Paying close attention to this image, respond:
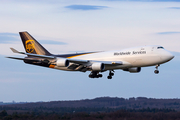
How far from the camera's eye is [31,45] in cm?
7294

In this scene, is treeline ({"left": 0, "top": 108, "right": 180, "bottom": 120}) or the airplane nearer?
the airplane

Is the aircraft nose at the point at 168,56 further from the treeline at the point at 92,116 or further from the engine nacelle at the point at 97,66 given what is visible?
the treeline at the point at 92,116

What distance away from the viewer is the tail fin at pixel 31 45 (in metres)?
72.6

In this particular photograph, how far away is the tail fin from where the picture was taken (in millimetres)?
72562

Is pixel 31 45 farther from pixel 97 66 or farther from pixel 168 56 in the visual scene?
pixel 168 56

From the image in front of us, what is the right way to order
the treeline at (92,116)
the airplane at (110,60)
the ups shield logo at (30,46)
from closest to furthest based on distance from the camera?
the airplane at (110,60) → the ups shield logo at (30,46) → the treeline at (92,116)

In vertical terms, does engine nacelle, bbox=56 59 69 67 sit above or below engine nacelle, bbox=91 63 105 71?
above

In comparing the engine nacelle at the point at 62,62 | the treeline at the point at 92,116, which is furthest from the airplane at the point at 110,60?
the treeline at the point at 92,116

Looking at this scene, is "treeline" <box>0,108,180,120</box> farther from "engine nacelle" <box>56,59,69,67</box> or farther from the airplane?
"engine nacelle" <box>56,59,69,67</box>

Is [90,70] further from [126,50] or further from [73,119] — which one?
[73,119]

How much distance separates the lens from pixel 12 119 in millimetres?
91125

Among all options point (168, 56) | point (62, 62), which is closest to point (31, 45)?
point (62, 62)

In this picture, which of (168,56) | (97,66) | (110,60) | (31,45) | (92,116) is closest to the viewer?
(168,56)

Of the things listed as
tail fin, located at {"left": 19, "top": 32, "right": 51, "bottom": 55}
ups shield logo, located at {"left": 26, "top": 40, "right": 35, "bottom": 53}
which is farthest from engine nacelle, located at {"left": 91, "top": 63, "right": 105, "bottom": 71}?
ups shield logo, located at {"left": 26, "top": 40, "right": 35, "bottom": 53}
